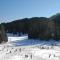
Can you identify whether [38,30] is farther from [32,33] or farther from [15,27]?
[15,27]

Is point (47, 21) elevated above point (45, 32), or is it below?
above

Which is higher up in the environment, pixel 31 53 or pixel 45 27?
pixel 45 27

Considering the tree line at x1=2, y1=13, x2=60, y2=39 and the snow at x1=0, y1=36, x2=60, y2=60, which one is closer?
the snow at x1=0, y1=36, x2=60, y2=60

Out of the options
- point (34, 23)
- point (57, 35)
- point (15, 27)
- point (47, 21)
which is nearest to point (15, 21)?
point (15, 27)

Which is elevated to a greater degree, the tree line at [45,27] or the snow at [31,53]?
the tree line at [45,27]

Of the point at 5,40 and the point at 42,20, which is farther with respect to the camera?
the point at 42,20

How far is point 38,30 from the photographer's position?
16875mm

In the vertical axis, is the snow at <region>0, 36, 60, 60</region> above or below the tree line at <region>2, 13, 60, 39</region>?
below

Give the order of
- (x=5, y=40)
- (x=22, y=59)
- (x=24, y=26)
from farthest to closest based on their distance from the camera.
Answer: (x=24, y=26), (x=5, y=40), (x=22, y=59)

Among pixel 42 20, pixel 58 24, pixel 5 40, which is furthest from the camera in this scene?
pixel 42 20

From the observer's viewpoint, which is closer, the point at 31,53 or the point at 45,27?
the point at 31,53

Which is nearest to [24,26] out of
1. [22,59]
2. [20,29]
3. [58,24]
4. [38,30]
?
[20,29]

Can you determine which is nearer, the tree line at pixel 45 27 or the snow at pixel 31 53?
the snow at pixel 31 53

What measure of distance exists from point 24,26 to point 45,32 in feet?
17.1
